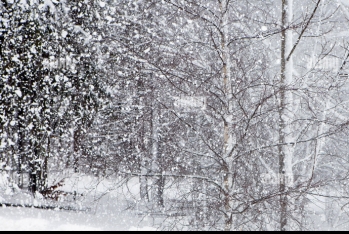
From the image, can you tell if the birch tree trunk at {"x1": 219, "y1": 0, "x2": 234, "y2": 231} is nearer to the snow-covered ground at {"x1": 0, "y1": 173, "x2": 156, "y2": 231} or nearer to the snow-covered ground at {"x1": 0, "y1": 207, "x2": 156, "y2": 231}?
the snow-covered ground at {"x1": 0, "y1": 173, "x2": 156, "y2": 231}

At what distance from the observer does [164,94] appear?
7.17 meters

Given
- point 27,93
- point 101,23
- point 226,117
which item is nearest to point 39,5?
point 101,23

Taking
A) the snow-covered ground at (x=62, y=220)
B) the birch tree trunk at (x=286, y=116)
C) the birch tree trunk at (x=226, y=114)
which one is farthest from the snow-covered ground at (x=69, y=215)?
the birch tree trunk at (x=286, y=116)

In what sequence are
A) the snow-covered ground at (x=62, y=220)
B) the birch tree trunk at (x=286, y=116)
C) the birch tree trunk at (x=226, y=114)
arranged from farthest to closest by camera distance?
the snow-covered ground at (x=62, y=220) → the birch tree trunk at (x=286, y=116) → the birch tree trunk at (x=226, y=114)

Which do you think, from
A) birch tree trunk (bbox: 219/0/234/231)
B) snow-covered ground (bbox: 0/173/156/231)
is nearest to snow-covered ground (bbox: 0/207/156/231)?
snow-covered ground (bbox: 0/173/156/231)

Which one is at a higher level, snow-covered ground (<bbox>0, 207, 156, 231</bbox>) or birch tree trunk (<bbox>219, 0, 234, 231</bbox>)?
birch tree trunk (<bbox>219, 0, 234, 231</bbox>)

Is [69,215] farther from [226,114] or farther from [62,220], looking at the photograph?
[226,114]

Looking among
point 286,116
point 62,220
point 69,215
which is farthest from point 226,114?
point 69,215

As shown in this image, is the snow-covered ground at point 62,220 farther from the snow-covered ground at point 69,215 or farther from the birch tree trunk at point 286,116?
the birch tree trunk at point 286,116

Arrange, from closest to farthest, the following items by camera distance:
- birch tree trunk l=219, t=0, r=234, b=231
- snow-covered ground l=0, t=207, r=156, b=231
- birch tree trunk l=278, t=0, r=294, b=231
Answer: birch tree trunk l=219, t=0, r=234, b=231 → birch tree trunk l=278, t=0, r=294, b=231 → snow-covered ground l=0, t=207, r=156, b=231

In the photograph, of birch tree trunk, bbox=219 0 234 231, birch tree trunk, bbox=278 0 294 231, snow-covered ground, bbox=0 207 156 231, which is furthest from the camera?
snow-covered ground, bbox=0 207 156 231

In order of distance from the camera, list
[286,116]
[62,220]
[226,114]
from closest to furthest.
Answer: [226,114] → [286,116] → [62,220]

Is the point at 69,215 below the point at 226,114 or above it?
below

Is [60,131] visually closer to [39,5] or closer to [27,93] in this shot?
[27,93]
